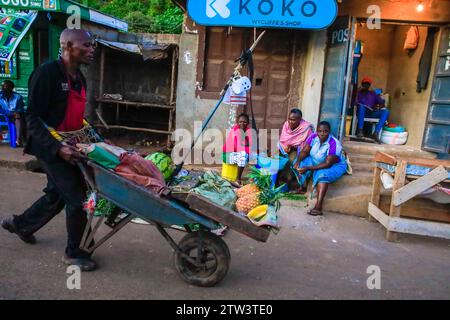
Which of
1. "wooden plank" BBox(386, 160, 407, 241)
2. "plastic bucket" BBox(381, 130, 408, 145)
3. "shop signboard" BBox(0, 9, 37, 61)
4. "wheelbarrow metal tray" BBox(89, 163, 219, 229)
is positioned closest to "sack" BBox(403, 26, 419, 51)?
"plastic bucket" BBox(381, 130, 408, 145)

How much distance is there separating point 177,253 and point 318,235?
2.14 meters

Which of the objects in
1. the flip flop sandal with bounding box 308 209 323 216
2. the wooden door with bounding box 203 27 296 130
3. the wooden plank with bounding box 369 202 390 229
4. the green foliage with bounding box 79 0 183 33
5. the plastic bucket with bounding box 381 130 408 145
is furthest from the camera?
the green foliage with bounding box 79 0 183 33

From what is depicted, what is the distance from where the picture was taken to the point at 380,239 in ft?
15.1

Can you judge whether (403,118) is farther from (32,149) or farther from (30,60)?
(30,60)

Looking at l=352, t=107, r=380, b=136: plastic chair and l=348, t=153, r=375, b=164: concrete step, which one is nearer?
l=348, t=153, r=375, b=164: concrete step

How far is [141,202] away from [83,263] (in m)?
0.83

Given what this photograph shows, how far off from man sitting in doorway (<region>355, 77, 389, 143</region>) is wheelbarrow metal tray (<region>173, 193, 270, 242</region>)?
5.67 metres

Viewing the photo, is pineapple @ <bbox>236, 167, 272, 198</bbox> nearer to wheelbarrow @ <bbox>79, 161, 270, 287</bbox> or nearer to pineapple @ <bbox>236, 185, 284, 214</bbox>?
pineapple @ <bbox>236, 185, 284, 214</bbox>

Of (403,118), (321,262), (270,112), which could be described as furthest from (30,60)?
(403,118)

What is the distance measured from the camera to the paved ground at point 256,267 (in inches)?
118

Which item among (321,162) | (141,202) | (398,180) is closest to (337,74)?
(321,162)

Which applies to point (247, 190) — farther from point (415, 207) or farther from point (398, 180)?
point (415, 207)

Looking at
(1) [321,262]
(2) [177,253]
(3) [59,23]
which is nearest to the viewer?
(2) [177,253]

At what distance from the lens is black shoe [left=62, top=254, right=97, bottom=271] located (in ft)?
10.5
